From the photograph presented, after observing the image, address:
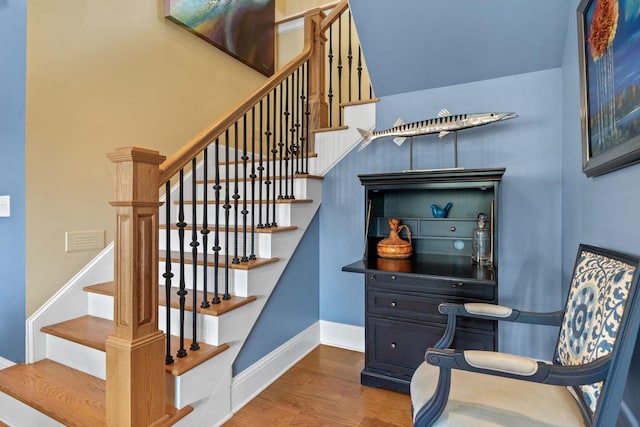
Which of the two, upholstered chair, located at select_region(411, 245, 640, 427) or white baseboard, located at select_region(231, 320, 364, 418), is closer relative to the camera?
upholstered chair, located at select_region(411, 245, 640, 427)

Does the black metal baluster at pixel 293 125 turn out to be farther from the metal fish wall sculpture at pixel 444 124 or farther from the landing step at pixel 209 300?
the landing step at pixel 209 300

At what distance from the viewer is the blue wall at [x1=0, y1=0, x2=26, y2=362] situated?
192 centimetres

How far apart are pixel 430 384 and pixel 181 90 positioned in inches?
114

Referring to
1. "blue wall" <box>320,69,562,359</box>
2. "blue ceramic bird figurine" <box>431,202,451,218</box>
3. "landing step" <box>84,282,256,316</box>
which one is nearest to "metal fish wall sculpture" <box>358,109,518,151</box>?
"blue wall" <box>320,69,562,359</box>

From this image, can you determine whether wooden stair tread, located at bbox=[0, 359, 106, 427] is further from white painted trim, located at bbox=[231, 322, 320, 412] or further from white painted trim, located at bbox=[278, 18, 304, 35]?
white painted trim, located at bbox=[278, 18, 304, 35]

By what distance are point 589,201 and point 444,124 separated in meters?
0.85

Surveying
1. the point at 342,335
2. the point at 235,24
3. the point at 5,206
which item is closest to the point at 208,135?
the point at 5,206

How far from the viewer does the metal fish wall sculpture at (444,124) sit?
1.84 metres

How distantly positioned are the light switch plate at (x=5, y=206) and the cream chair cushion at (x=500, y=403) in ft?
8.03

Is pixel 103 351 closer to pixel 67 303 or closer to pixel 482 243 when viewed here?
pixel 67 303

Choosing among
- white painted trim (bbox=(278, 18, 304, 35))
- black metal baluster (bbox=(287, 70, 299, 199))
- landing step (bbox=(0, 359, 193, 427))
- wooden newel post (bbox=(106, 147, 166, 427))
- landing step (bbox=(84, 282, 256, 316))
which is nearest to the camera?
wooden newel post (bbox=(106, 147, 166, 427))

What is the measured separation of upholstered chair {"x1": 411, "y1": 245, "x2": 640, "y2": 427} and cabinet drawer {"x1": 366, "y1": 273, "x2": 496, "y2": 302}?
1.38 feet

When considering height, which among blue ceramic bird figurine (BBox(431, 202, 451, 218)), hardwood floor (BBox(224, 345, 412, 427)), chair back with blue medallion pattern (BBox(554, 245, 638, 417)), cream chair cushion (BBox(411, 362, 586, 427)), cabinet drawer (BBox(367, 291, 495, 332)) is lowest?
hardwood floor (BBox(224, 345, 412, 427))

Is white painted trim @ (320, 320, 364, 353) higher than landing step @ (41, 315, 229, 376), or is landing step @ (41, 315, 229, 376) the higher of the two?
landing step @ (41, 315, 229, 376)
